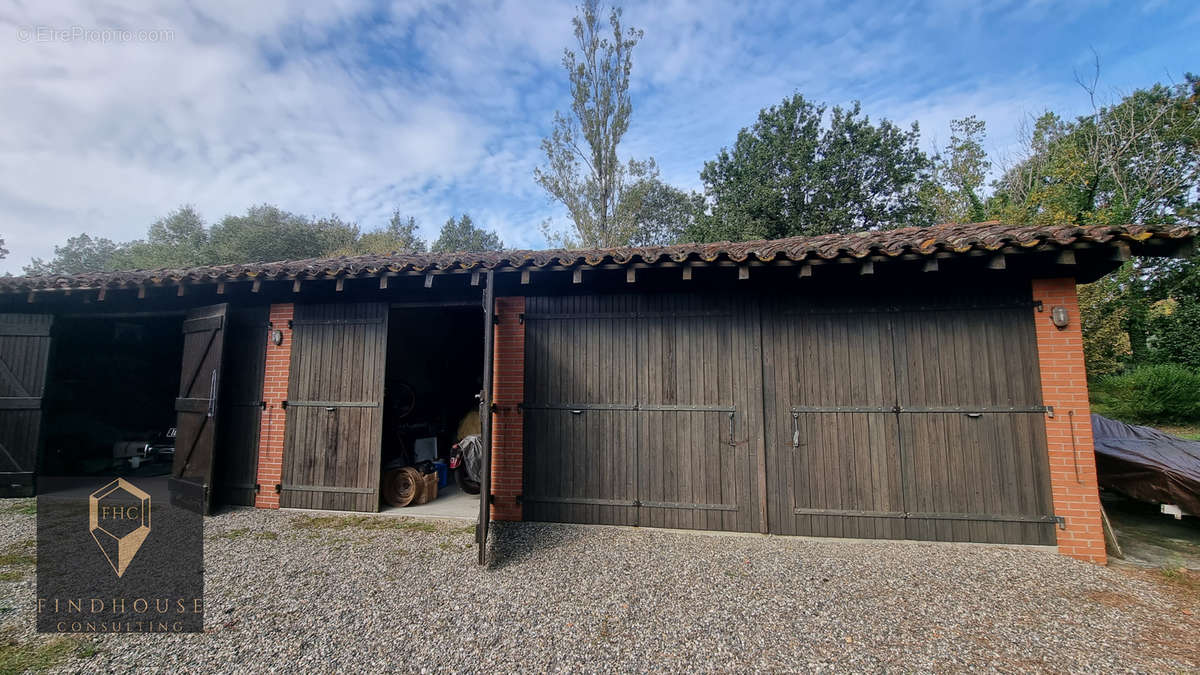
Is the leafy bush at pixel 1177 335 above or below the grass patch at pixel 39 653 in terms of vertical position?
above

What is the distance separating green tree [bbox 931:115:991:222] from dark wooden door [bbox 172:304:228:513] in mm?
17984

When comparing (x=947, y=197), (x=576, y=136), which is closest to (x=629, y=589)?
(x=576, y=136)

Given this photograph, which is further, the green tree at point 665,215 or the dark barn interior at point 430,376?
the green tree at point 665,215

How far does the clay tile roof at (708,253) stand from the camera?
3150 millimetres

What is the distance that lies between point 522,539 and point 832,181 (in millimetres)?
16852

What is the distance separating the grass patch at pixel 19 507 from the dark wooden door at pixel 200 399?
1.39 metres

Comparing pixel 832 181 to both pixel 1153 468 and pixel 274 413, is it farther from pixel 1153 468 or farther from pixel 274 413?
pixel 274 413

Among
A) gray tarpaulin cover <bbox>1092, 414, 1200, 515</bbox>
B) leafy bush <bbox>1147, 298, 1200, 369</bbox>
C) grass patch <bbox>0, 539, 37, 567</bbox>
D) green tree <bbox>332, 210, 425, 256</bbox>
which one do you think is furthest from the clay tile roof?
green tree <bbox>332, 210, 425, 256</bbox>

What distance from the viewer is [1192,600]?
2.84 meters

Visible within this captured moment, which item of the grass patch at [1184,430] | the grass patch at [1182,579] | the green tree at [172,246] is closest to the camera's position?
the grass patch at [1182,579]

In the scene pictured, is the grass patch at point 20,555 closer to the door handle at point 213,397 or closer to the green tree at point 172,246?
the door handle at point 213,397

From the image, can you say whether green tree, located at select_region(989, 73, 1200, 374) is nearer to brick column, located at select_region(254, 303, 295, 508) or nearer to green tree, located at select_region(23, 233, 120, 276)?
brick column, located at select_region(254, 303, 295, 508)

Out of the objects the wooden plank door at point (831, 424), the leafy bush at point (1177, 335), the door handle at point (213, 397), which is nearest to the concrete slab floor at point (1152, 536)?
the wooden plank door at point (831, 424)

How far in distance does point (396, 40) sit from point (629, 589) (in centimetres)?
848
